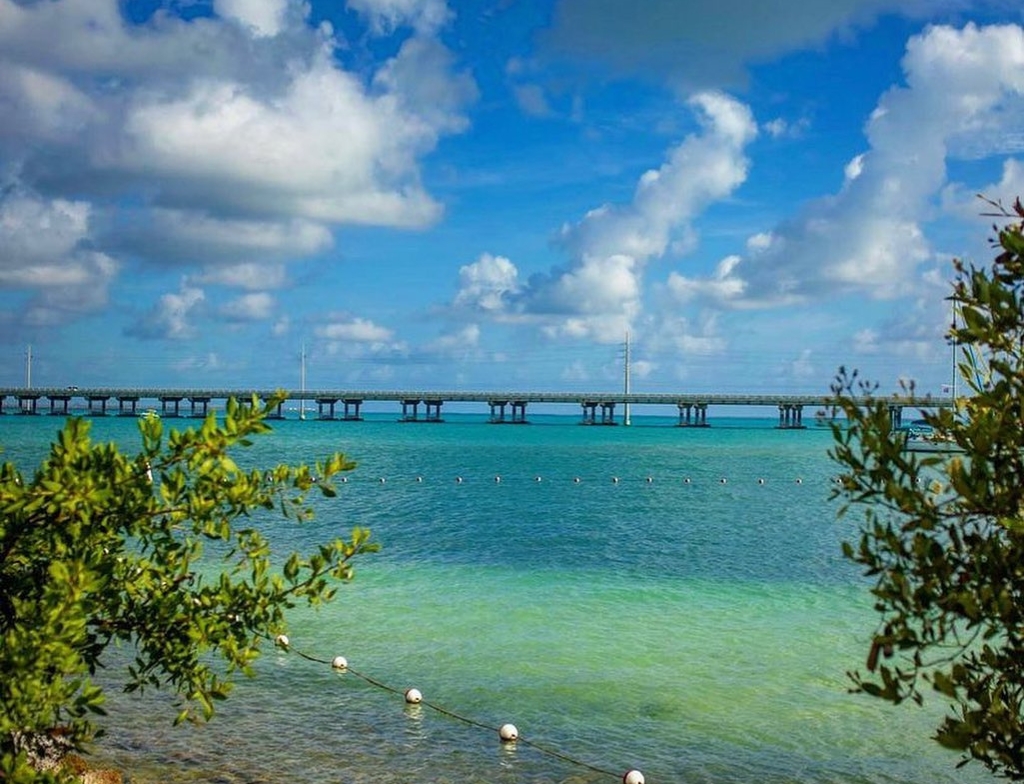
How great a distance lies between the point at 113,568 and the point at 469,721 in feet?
35.2

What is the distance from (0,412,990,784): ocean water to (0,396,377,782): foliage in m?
7.11

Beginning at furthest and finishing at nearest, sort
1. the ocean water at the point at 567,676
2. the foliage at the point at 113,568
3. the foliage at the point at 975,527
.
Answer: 1. the ocean water at the point at 567,676
2. the foliage at the point at 113,568
3. the foliage at the point at 975,527

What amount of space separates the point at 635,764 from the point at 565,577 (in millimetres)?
16153

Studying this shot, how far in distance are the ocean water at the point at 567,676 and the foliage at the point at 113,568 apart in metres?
7.11

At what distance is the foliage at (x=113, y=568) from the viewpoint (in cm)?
586

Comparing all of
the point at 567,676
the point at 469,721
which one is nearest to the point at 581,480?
the point at 567,676

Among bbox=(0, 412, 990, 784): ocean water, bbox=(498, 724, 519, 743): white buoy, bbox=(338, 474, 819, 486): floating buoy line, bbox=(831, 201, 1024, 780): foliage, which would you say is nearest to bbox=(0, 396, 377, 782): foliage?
bbox=(831, 201, 1024, 780): foliage

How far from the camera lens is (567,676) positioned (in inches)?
744

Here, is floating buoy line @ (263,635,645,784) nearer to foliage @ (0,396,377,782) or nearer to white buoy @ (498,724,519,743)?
white buoy @ (498,724,519,743)

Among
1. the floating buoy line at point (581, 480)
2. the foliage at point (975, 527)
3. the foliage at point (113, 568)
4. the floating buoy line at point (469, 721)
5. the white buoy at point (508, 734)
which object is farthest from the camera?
the floating buoy line at point (581, 480)

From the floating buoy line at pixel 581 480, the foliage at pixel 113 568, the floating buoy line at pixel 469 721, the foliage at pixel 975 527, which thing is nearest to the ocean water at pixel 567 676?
the floating buoy line at pixel 469 721

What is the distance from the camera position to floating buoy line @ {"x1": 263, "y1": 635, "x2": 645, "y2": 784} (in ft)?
45.2

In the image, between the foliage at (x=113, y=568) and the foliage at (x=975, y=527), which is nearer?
the foliage at (x=975, y=527)

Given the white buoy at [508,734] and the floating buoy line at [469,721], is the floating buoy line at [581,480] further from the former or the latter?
the white buoy at [508,734]
